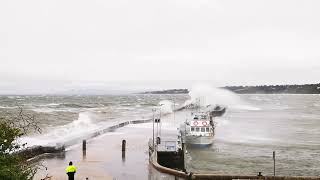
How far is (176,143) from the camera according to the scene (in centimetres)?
3031

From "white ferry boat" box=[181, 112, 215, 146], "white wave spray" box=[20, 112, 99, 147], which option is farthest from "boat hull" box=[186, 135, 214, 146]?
"white wave spray" box=[20, 112, 99, 147]

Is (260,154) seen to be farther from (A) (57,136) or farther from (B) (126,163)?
(A) (57,136)

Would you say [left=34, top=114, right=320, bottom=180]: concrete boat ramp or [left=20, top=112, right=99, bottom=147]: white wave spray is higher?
[left=34, top=114, right=320, bottom=180]: concrete boat ramp

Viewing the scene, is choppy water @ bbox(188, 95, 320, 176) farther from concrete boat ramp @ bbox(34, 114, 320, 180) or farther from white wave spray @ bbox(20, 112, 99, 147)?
white wave spray @ bbox(20, 112, 99, 147)

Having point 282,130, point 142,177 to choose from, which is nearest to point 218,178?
point 142,177

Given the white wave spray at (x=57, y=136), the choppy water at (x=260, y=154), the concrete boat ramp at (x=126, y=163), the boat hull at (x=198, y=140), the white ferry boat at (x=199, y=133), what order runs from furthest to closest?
the white ferry boat at (x=199, y=133) → the boat hull at (x=198, y=140) → the white wave spray at (x=57, y=136) → the choppy water at (x=260, y=154) → the concrete boat ramp at (x=126, y=163)

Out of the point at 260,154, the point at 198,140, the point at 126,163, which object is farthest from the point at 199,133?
the point at 126,163

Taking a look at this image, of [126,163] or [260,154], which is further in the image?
[260,154]

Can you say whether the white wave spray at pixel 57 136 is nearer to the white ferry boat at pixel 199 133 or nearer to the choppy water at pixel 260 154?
the white ferry boat at pixel 199 133

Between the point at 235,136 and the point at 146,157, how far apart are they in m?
21.0

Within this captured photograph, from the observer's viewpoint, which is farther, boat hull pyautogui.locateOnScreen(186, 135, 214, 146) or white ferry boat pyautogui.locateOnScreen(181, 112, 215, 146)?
white ferry boat pyautogui.locateOnScreen(181, 112, 215, 146)

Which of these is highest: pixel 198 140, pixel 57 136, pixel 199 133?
pixel 199 133

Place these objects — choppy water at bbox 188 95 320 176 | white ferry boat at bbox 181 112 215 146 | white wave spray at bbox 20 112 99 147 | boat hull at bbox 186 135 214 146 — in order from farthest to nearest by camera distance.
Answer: white ferry boat at bbox 181 112 215 146 → boat hull at bbox 186 135 214 146 → white wave spray at bbox 20 112 99 147 → choppy water at bbox 188 95 320 176

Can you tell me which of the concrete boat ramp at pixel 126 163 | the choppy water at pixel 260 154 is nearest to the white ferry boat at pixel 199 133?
the choppy water at pixel 260 154
